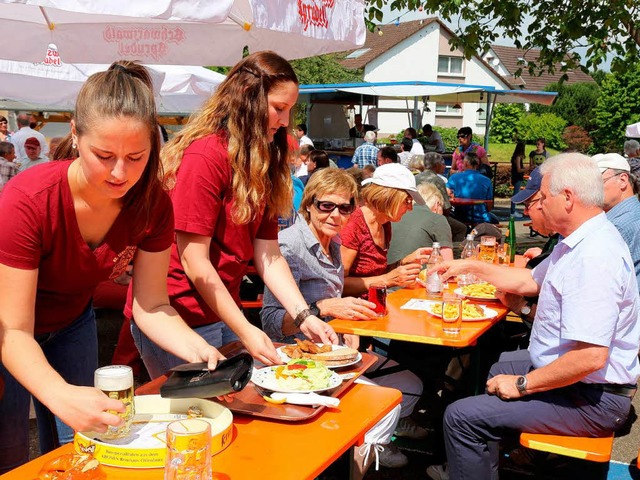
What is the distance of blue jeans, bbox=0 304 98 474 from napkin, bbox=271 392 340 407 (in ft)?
2.69

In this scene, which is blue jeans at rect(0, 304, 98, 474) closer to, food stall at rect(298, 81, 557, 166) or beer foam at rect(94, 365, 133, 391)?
beer foam at rect(94, 365, 133, 391)

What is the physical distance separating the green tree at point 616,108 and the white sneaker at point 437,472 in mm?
25882

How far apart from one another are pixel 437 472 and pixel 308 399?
6.61ft

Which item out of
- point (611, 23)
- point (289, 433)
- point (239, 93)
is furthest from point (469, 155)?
point (289, 433)

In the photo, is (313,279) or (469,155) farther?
(469,155)

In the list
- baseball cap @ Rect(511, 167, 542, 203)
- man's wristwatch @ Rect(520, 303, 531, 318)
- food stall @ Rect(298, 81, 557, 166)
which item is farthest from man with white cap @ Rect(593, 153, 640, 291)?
food stall @ Rect(298, 81, 557, 166)

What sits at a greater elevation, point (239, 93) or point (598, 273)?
point (239, 93)

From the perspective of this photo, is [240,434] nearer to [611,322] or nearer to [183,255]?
[183,255]

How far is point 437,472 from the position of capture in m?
3.73

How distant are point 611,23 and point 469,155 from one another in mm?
3802

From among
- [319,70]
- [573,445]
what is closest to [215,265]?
[573,445]

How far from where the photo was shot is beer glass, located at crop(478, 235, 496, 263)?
16.9ft

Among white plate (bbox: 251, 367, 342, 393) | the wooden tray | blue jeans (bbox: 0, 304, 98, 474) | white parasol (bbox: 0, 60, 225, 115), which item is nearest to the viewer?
the wooden tray

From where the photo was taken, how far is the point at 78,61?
5012 millimetres
